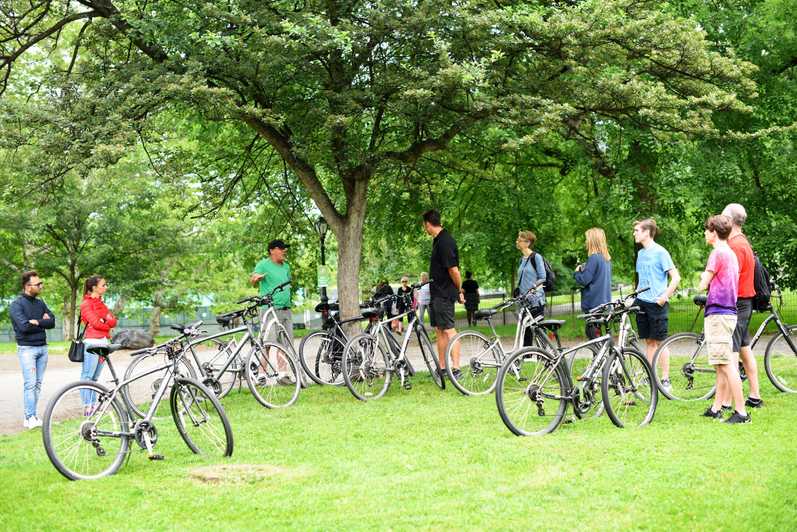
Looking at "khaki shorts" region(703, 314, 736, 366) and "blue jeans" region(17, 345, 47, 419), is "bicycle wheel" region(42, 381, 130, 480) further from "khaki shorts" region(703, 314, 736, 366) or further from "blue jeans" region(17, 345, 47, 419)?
"khaki shorts" region(703, 314, 736, 366)

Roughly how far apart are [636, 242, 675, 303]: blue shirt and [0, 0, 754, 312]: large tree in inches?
92.1

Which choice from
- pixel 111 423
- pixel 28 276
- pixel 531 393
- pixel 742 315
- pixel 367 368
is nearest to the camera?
pixel 111 423

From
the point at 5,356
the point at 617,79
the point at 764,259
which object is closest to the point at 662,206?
the point at 764,259

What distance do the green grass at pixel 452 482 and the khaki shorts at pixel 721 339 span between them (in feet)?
1.91

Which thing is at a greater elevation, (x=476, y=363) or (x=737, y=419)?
(x=476, y=363)

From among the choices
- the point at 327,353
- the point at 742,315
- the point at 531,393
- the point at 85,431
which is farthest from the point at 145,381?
the point at 742,315

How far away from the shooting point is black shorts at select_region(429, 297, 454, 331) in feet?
38.2

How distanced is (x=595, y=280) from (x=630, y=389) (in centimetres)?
277

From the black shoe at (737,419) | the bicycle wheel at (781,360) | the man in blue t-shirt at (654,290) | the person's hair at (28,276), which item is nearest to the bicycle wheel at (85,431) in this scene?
the person's hair at (28,276)

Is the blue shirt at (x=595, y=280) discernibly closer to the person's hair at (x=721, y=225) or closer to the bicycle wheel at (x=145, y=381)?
the person's hair at (x=721, y=225)

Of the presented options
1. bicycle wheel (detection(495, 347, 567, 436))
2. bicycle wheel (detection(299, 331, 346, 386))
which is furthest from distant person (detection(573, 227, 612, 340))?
bicycle wheel (detection(299, 331, 346, 386))

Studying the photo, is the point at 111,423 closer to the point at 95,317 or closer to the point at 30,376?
the point at 95,317

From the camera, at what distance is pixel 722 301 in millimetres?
8633

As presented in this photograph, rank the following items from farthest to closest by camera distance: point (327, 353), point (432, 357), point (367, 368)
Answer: point (327, 353) → point (432, 357) → point (367, 368)
